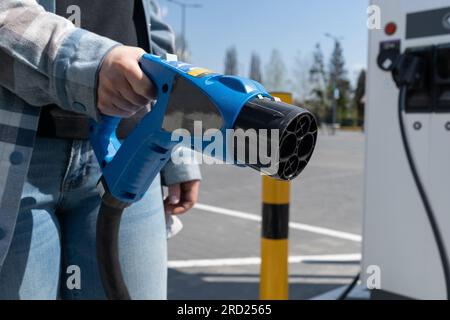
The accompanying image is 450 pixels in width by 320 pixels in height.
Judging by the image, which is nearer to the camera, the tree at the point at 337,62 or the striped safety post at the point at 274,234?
the striped safety post at the point at 274,234

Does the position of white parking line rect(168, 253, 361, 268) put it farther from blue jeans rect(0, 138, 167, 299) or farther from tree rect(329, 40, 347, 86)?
tree rect(329, 40, 347, 86)

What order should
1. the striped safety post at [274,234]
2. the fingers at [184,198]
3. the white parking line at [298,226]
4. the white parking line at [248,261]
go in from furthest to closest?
the white parking line at [298,226], the white parking line at [248,261], the striped safety post at [274,234], the fingers at [184,198]

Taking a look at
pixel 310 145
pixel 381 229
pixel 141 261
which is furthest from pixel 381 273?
pixel 310 145

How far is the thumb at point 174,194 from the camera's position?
152cm

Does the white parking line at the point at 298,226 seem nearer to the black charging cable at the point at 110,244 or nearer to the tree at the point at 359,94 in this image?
the black charging cable at the point at 110,244

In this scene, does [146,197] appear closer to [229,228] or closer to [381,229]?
[381,229]

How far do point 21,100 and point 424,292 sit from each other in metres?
2.18

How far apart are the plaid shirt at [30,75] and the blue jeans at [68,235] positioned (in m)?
0.13

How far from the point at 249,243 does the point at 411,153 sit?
235 cm

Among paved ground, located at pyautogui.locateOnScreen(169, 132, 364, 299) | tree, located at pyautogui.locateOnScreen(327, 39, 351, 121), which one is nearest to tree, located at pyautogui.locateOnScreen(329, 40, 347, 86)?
tree, located at pyautogui.locateOnScreen(327, 39, 351, 121)

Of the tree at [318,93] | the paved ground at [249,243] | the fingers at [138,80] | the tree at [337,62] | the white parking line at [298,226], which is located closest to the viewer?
the fingers at [138,80]

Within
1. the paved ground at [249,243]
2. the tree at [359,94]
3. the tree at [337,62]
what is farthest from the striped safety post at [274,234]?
the tree at [337,62]

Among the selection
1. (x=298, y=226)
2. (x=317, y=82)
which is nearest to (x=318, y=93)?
(x=317, y=82)

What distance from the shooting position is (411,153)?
97.8 inches
